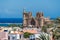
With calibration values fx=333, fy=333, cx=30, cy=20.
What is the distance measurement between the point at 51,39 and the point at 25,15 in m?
39.6

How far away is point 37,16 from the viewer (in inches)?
2630

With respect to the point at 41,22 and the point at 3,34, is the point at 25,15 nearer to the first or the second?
the point at 41,22

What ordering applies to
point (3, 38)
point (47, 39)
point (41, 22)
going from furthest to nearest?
1. point (41, 22)
2. point (3, 38)
3. point (47, 39)

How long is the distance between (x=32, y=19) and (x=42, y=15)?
2415 mm

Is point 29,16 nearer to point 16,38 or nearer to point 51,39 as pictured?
point 16,38

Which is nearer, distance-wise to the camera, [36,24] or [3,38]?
[3,38]

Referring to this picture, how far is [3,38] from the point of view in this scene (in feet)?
116

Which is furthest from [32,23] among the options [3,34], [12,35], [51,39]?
[51,39]

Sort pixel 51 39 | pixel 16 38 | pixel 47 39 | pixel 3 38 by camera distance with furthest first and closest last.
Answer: pixel 16 38 < pixel 3 38 < pixel 51 39 < pixel 47 39

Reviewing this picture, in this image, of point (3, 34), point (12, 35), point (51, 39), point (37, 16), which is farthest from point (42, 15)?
point (51, 39)

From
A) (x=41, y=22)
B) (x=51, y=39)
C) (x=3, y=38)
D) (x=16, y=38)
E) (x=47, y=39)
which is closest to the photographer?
(x=47, y=39)

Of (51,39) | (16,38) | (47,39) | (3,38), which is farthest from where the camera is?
(16,38)

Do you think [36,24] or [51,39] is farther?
[36,24]

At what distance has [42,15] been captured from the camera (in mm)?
68688
